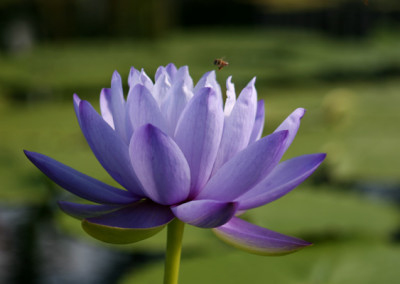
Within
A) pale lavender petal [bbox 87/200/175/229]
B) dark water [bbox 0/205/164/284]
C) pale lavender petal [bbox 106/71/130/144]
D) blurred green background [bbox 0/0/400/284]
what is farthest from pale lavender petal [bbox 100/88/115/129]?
dark water [bbox 0/205/164/284]

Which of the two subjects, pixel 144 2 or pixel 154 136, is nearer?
pixel 154 136

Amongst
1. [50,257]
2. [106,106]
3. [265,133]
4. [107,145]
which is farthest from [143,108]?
[265,133]

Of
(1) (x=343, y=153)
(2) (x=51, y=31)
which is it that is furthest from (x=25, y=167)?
(2) (x=51, y=31)

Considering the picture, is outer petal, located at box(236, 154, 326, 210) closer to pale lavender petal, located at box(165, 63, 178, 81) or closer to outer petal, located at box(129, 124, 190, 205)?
outer petal, located at box(129, 124, 190, 205)

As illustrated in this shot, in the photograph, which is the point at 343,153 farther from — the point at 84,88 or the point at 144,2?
the point at 144,2

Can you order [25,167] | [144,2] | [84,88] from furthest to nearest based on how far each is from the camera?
[144,2] → [84,88] → [25,167]
